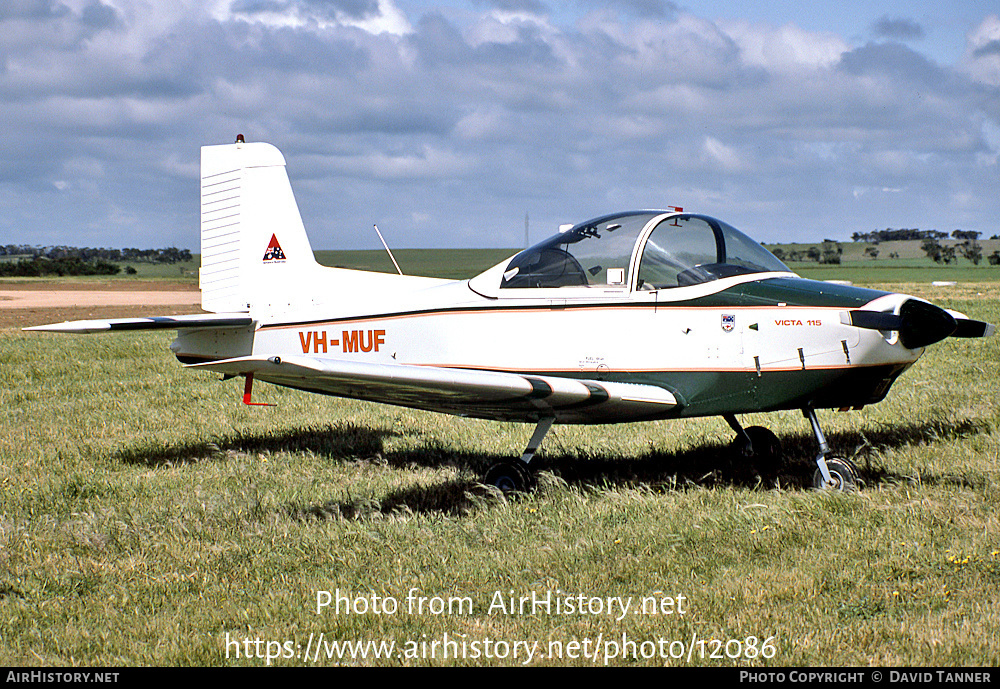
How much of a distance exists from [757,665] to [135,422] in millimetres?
8295

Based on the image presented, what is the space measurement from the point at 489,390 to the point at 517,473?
0.93 metres

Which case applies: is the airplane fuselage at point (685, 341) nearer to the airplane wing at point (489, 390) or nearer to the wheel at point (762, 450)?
the airplane wing at point (489, 390)

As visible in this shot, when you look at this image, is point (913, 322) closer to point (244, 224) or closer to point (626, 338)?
point (626, 338)

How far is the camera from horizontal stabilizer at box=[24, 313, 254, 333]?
6027 mm

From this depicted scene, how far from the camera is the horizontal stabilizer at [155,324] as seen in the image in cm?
603

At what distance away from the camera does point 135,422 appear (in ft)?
32.8

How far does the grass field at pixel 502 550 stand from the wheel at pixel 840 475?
27 cm

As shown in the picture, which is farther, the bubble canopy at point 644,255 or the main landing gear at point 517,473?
the main landing gear at point 517,473

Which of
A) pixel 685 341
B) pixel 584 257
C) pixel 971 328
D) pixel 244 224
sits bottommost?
pixel 685 341

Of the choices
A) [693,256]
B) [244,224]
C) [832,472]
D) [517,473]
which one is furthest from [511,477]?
[244,224]

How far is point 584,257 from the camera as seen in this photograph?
6.59m

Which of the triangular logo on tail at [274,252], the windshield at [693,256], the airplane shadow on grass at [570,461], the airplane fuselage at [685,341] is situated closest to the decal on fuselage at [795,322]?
the airplane fuselage at [685,341]

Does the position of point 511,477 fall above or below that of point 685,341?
below

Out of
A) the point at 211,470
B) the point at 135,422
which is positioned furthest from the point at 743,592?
the point at 135,422
